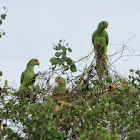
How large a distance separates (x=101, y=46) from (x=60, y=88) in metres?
1.65

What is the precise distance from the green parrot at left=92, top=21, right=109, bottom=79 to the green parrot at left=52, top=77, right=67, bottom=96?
1.96 ft

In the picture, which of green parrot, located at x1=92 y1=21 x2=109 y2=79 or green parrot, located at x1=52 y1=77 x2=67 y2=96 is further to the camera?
green parrot, located at x1=92 y1=21 x2=109 y2=79

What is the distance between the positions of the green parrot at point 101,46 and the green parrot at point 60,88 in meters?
0.60

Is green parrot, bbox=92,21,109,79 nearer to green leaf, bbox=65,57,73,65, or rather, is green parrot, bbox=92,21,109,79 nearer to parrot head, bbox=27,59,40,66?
green leaf, bbox=65,57,73,65

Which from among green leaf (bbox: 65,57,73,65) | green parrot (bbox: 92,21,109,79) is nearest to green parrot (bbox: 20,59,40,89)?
green leaf (bbox: 65,57,73,65)

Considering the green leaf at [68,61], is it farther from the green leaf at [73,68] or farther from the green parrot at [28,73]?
the green parrot at [28,73]

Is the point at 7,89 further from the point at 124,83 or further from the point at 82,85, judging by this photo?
the point at 124,83

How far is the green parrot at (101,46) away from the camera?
6.02m

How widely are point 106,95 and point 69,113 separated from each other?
29.7 inches

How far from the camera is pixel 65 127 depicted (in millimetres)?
5051

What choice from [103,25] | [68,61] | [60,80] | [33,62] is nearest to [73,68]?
[68,61]

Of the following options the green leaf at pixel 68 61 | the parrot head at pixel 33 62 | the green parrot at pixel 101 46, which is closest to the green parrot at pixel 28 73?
the parrot head at pixel 33 62

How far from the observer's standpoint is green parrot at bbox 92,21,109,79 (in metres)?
6.02

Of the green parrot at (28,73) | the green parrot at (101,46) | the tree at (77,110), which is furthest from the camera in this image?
the green parrot at (28,73)
